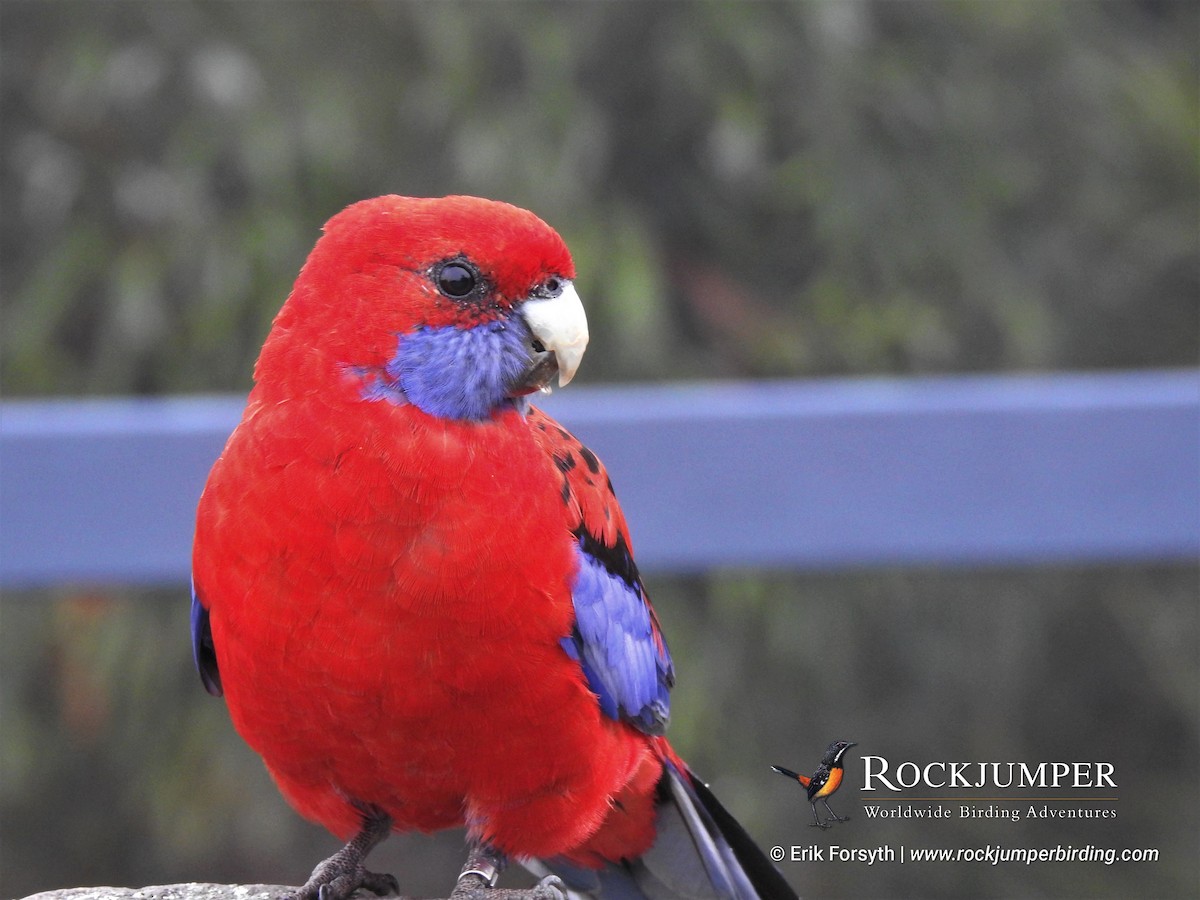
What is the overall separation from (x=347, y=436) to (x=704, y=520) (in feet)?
3.25

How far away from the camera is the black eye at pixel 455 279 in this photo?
4.10 ft

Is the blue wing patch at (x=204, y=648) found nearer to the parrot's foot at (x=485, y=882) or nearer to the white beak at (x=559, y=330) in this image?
the parrot's foot at (x=485, y=882)

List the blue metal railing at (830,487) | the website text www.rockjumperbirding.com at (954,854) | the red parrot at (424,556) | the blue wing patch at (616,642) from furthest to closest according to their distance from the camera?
1. the website text www.rockjumperbirding.com at (954,854)
2. the blue metal railing at (830,487)
3. the blue wing patch at (616,642)
4. the red parrot at (424,556)

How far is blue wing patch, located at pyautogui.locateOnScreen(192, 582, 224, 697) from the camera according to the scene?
1396 millimetres

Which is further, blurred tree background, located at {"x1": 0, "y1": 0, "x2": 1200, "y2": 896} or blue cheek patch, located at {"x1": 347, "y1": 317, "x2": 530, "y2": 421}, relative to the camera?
blurred tree background, located at {"x1": 0, "y1": 0, "x2": 1200, "y2": 896}

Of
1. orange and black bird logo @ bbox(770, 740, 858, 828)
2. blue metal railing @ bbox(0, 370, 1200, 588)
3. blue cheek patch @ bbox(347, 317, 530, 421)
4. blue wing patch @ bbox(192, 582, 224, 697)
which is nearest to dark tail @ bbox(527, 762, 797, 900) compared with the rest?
orange and black bird logo @ bbox(770, 740, 858, 828)

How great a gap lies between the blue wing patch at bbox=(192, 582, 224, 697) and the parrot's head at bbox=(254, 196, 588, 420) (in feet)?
0.89

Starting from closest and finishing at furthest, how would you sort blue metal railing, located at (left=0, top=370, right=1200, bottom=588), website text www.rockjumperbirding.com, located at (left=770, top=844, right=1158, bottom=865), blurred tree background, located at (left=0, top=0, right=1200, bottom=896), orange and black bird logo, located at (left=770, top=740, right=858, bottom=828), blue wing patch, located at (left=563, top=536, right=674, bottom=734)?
blue wing patch, located at (left=563, top=536, right=674, bottom=734) → orange and black bird logo, located at (left=770, top=740, right=858, bottom=828) → blue metal railing, located at (left=0, top=370, right=1200, bottom=588) → website text www.rockjumperbirding.com, located at (left=770, top=844, right=1158, bottom=865) → blurred tree background, located at (left=0, top=0, right=1200, bottom=896)

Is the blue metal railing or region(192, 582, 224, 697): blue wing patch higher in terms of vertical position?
the blue metal railing

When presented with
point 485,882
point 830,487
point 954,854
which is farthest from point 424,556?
point 954,854

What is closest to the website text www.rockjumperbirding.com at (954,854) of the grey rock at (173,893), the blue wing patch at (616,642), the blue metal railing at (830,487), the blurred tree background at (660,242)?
the blurred tree background at (660,242)

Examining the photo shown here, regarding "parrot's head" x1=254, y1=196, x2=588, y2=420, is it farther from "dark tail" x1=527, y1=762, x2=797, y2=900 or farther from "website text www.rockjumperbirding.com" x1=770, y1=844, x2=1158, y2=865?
"website text www.rockjumperbirding.com" x1=770, y1=844, x2=1158, y2=865

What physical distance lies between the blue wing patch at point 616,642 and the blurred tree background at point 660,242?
107 centimetres

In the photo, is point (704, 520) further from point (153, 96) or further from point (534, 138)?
point (153, 96)
